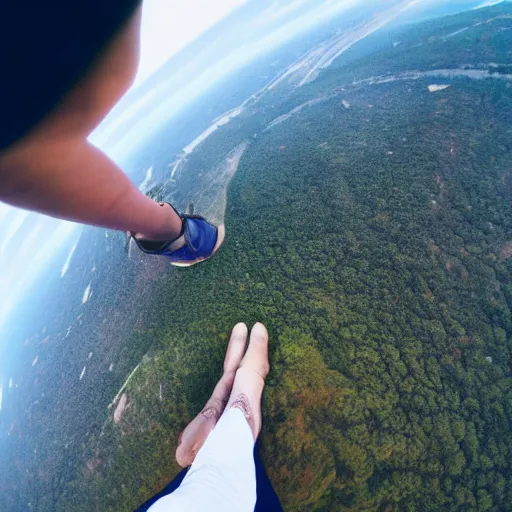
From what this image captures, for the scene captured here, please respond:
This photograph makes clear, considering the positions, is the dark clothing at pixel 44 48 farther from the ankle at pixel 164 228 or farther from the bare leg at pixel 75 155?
the ankle at pixel 164 228

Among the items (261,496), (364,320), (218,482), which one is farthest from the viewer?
(364,320)

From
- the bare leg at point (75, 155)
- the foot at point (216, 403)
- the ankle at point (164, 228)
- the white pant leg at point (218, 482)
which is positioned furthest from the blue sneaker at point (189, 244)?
the foot at point (216, 403)

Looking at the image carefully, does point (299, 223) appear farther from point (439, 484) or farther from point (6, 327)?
point (6, 327)

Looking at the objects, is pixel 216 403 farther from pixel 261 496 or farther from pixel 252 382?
pixel 261 496

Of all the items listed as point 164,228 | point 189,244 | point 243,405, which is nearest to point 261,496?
point 243,405

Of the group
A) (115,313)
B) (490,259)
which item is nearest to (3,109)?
(490,259)

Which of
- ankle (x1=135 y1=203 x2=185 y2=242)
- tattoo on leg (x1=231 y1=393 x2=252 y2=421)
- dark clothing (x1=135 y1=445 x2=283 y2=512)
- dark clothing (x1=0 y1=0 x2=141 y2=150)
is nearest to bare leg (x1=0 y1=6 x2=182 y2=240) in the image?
dark clothing (x1=0 y1=0 x2=141 y2=150)
